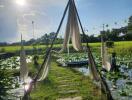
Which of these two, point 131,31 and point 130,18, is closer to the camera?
point 131,31

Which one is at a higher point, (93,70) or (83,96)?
(93,70)

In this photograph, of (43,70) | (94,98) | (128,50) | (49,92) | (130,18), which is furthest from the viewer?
(130,18)

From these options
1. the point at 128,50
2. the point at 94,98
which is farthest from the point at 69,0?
the point at 128,50

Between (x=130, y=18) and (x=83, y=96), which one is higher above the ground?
(x=130, y=18)

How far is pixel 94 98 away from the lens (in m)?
18.4

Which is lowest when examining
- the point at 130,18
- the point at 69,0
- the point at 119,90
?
the point at 119,90

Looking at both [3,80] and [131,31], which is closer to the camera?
[3,80]

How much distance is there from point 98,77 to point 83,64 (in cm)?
3087

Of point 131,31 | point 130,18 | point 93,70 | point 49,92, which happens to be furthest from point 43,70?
point 130,18

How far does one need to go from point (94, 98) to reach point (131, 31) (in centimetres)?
7823

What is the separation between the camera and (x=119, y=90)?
2205 centimetres

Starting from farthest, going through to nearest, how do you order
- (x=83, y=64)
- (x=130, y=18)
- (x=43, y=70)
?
1. (x=130, y=18)
2. (x=83, y=64)
3. (x=43, y=70)

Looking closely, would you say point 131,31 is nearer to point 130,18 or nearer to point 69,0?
point 130,18

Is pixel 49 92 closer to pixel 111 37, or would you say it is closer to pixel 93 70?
pixel 93 70
